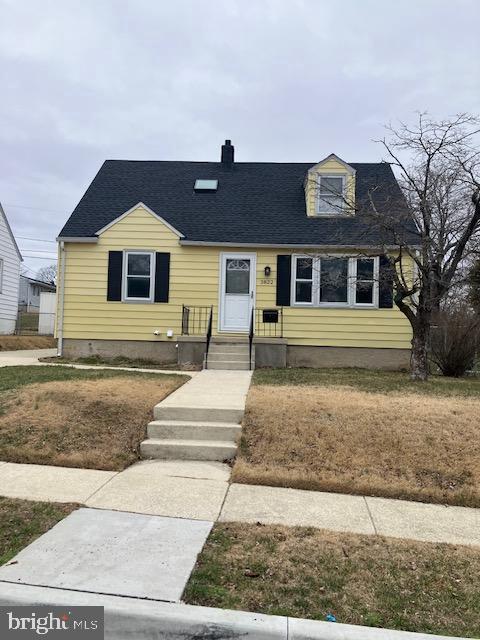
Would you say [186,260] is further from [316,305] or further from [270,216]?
[316,305]

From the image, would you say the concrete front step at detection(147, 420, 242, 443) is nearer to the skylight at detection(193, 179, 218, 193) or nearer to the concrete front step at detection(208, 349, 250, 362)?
the concrete front step at detection(208, 349, 250, 362)

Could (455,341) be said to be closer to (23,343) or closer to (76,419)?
(76,419)

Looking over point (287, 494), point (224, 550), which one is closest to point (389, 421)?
point (287, 494)

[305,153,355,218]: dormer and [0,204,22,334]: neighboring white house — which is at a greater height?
[305,153,355,218]: dormer

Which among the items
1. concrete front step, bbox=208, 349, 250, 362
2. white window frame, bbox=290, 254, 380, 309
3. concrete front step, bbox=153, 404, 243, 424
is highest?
white window frame, bbox=290, 254, 380, 309

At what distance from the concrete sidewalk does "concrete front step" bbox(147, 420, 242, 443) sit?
0.76 metres

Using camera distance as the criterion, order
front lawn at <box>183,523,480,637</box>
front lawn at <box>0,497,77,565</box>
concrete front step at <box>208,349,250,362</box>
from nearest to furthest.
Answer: front lawn at <box>183,523,480,637</box> < front lawn at <box>0,497,77,565</box> < concrete front step at <box>208,349,250,362</box>

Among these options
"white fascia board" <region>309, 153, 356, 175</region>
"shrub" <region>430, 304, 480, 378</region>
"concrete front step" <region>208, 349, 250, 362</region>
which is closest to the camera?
"concrete front step" <region>208, 349, 250, 362</region>

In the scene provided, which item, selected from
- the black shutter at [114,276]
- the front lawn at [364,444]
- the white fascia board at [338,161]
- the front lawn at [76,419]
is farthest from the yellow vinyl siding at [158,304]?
the front lawn at [364,444]

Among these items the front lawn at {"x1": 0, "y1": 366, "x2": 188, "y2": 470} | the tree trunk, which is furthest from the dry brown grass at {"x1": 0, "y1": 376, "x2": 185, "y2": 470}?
the tree trunk

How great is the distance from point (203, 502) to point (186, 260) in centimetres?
933

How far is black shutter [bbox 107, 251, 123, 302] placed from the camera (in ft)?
42.8

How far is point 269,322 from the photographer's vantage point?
13008 millimetres

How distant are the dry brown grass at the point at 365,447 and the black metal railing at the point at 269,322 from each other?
19.2 feet
